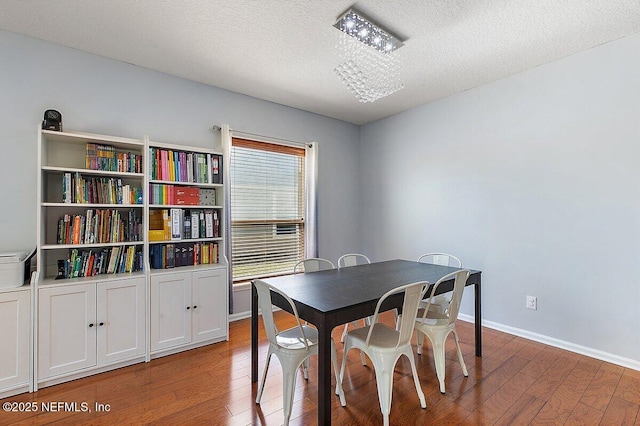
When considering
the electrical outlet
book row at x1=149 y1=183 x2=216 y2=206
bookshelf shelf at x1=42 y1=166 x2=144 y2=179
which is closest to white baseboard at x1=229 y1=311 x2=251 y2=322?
book row at x1=149 y1=183 x2=216 y2=206

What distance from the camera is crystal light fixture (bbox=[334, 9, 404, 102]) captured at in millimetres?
2258

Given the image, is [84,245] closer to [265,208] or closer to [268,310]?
[268,310]

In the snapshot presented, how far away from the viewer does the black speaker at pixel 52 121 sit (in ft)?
7.72

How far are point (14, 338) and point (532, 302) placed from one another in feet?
14.2

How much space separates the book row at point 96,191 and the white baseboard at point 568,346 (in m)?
3.82

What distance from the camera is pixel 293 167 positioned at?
416 cm

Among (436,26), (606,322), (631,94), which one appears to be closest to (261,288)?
(436,26)

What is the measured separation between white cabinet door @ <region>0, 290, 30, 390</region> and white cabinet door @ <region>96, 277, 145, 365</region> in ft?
1.36

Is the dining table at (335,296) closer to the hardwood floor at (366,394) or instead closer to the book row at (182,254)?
the hardwood floor at (366,394)

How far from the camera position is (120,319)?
A: 2.49 meters

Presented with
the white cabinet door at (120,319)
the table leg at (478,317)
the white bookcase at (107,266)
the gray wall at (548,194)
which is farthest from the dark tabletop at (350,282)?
the white cabinet door at (120,319)

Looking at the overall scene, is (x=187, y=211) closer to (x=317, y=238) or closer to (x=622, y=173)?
(x=317, y=238)

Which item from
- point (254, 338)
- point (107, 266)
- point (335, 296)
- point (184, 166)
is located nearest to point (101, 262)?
point (107, 266)

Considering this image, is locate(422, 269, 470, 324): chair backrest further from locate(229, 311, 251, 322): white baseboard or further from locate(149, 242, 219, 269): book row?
locate(229, 311, 251, 322): white baseboard
